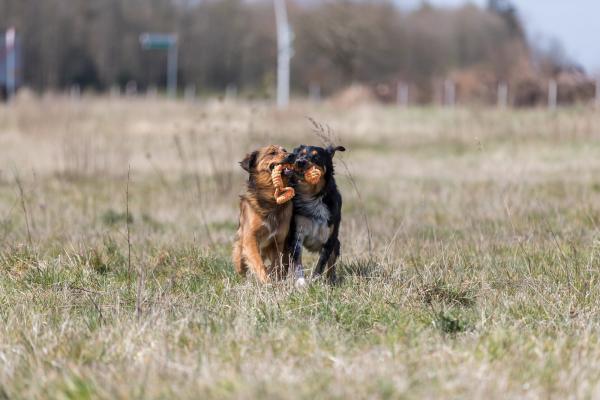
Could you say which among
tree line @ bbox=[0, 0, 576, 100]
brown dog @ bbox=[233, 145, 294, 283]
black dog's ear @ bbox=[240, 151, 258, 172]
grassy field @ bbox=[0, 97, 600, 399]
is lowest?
grassy field @ bbox=[0, 97, 600, 399]

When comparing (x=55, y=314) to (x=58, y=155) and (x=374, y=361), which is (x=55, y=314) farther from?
(x=58, y=155)

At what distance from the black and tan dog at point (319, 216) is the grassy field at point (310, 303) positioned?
214 mm

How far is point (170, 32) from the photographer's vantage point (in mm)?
63812

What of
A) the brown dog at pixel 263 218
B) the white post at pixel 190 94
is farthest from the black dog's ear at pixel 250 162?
the white post at pixel 190 94

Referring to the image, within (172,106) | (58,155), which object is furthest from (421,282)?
(172,106)

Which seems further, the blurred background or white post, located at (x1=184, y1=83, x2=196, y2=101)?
the blurred background

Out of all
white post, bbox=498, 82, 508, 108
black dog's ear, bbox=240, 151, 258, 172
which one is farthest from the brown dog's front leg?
white post, bbox=498, 82, 508, 108

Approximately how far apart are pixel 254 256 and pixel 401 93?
41.3m

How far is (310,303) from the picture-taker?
16.6 ft

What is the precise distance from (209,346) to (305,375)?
28.3 inches

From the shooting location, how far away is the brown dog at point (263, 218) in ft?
20.2

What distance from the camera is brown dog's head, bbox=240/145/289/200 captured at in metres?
6.16

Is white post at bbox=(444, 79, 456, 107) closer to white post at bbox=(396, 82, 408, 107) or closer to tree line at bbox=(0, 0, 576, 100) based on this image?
white post at bbox=(396, 82, 408, 107)

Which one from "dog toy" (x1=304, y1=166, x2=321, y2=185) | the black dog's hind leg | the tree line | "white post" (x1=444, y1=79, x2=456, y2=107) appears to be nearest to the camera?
"dog toy" (x1=304, y1=166, x2=321, y2=185)
